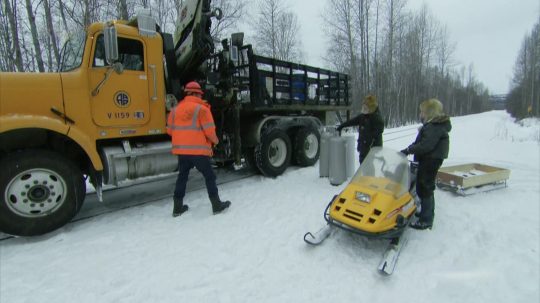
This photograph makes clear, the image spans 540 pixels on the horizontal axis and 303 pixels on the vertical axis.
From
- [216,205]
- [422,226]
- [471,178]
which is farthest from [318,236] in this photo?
[471,178]

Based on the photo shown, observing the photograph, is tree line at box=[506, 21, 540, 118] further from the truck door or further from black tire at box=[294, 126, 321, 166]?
the truck door

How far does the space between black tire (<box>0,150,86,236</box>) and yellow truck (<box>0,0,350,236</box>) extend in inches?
0.4

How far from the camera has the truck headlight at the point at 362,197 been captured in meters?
3.54

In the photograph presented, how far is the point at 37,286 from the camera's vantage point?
3.06 meters

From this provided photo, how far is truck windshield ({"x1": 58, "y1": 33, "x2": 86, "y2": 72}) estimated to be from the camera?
4.64 m

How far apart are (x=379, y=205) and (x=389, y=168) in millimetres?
720

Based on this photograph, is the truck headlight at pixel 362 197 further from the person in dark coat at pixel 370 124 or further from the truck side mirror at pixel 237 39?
the truck side mirror at pixel 237 39

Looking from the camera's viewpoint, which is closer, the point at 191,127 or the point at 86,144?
the point at 86,144

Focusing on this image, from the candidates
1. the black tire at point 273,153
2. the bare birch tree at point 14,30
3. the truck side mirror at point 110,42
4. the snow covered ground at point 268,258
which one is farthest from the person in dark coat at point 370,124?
the bare birch tree at point 14,30

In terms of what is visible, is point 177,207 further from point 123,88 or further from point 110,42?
point 110,42

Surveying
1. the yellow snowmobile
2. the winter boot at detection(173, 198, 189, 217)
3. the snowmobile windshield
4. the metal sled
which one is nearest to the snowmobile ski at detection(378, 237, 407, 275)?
the yellow snowmobile

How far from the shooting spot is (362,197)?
3.59 meters

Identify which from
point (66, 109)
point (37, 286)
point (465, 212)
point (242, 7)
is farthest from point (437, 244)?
point (242, 7)

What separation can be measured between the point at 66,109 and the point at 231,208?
8.87 feet
